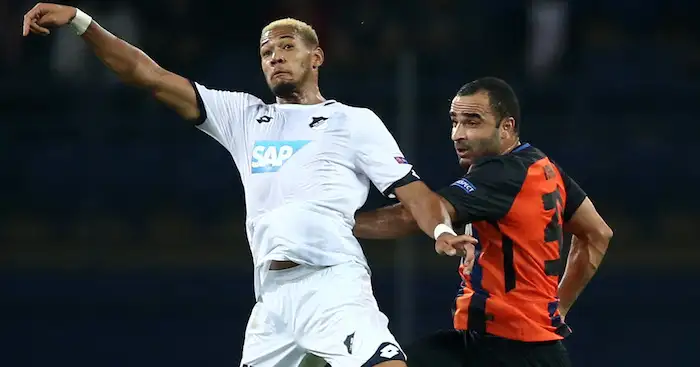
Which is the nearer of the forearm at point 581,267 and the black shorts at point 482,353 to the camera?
the black shorts at point 482,353

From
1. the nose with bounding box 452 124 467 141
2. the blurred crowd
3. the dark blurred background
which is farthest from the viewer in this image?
the blurred crowd

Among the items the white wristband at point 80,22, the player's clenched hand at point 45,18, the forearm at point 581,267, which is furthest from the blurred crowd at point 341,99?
the player's clenched hand at point 45,18

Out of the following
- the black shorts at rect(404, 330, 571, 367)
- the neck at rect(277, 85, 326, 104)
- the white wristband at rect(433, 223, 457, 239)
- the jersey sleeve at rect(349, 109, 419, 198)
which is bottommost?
the black shorts at rect(404, 330, 571, 367)

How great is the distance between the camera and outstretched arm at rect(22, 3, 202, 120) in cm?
415

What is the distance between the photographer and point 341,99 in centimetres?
849

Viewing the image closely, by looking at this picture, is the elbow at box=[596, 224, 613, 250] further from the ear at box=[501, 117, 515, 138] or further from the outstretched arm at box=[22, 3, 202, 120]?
the outstretched arm at box=[22, 3, 202, 120]

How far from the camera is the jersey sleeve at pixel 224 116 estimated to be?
178 inches

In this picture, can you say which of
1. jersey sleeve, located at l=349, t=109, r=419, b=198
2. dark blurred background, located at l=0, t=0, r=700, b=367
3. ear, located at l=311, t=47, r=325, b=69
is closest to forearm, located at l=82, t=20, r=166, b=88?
ear, located at l=311, t=47, r=325, b=69

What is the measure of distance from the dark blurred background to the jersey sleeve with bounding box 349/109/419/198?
3.04 metres

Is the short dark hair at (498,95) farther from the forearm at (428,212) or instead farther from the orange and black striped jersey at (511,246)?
the forearm at (428,212)

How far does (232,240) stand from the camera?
8.34 m

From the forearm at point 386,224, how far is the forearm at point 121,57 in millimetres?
1044

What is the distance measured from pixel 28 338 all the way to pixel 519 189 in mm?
4418

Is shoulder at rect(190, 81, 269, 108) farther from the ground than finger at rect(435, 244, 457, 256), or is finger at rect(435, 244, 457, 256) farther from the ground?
shoulder at rect(190, 81, 269, 108)
